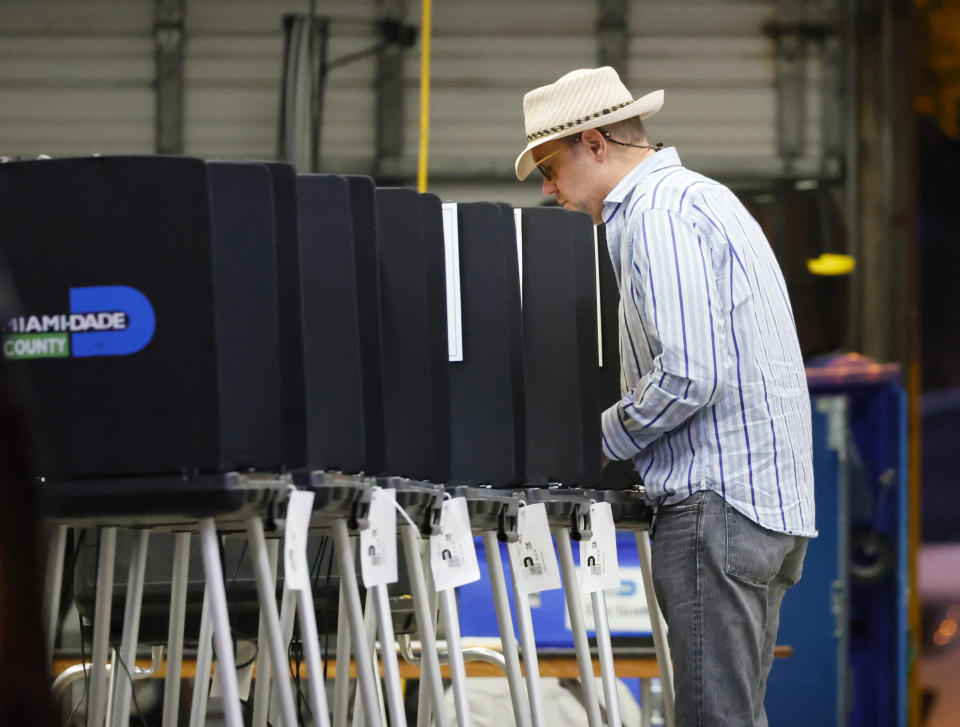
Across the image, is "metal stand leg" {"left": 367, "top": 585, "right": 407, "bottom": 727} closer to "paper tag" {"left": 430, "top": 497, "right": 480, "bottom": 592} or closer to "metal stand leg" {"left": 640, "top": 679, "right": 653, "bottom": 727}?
"paper tag" {"left": 430, "top": 497, "right": 480, "bottom": 592}

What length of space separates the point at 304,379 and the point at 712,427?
73 cm

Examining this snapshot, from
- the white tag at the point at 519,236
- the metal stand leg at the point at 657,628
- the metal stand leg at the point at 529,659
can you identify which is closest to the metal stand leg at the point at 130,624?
the metal stand leg at the point at 529,659

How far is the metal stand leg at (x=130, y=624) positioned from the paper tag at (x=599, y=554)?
2.09 ft

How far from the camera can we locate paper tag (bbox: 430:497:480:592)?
1849 mm

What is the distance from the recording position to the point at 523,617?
2127 mm

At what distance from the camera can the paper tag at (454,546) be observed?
1.85 metres

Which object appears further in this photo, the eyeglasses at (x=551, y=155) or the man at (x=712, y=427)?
the eyeglasses at (x=551, y=155)

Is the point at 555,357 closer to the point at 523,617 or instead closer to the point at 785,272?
the point at 523,617

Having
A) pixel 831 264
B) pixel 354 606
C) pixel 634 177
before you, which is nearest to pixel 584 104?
pixel 634 177

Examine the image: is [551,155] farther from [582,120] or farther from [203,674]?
[203,674]

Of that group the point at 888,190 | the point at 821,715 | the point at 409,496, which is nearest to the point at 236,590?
the point at 409,496

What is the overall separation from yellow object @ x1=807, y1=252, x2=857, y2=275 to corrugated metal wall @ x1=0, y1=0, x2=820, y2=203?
431 mm

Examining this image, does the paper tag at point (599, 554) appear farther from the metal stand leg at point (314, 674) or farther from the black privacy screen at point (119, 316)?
the black privacy screen at point (119, 316)

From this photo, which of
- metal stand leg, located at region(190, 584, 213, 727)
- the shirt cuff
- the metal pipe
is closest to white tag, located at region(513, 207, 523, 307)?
the shirt cuff
